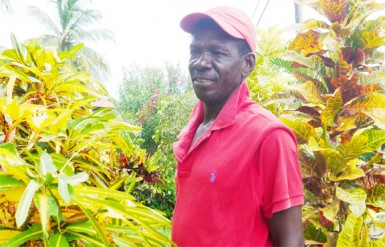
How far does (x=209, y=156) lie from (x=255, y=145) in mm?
198

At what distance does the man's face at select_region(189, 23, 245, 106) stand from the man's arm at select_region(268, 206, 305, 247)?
0.50 meters

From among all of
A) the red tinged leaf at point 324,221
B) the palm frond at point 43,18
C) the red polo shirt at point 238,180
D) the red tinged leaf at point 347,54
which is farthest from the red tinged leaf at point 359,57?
the palm frond at point 43,18

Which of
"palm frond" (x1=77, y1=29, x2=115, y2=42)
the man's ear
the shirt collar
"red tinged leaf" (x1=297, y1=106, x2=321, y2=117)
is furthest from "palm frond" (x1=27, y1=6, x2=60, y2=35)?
the man's ear

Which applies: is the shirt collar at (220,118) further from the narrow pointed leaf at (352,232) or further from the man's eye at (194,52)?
the narrow pointed leaf at (352,232)

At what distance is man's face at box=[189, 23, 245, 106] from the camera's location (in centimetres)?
155

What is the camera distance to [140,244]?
4.99 ft

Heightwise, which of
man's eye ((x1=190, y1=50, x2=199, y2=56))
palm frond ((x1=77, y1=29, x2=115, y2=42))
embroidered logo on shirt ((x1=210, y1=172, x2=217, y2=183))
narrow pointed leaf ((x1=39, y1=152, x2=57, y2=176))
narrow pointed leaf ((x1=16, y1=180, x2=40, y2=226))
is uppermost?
man's eye ((x1=190, y1=50, x2=199, y2=56))

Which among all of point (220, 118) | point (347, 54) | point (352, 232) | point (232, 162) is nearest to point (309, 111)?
point (347, 54)

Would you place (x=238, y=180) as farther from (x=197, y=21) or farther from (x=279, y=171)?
(x=197, y=21)

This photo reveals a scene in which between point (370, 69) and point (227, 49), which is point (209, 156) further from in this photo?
point (370, 69)

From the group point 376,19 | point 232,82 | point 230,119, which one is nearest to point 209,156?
point 230,119

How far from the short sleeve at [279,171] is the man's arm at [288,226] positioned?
0.09 feet

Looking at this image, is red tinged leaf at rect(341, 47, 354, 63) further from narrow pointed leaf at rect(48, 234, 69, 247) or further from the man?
narrow pointed leaf at rect(48, 234, 69, 247)

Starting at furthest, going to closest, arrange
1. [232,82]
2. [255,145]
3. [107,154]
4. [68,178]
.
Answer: [107,154] → [232,82] → [255,145] → [68,178]
